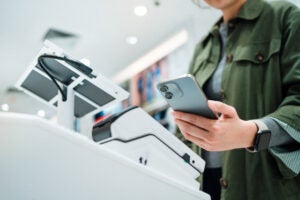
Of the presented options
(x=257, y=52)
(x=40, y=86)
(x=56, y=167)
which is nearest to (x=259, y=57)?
(x=257, y=52)

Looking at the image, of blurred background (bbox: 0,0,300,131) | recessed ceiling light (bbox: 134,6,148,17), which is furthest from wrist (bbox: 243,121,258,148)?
recessed ceiling light (bbox: 134,6,148,17)

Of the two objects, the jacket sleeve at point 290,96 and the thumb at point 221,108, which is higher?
the thumb at point 221,108

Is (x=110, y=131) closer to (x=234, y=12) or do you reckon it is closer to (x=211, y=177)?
(x=211, y=177)

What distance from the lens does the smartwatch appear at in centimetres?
70

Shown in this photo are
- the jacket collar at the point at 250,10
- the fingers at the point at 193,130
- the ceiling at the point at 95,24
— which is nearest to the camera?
the fingers at the point at 193,130

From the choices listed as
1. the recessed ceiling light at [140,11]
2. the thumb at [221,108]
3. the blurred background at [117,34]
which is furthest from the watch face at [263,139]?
the recessed ceiling light at [140,11]

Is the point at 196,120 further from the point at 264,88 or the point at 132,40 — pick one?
the point at 132,40

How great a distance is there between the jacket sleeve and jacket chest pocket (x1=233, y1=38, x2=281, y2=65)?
23 mm

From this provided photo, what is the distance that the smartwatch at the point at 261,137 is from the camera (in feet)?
2.31

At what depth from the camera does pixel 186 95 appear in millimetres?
571

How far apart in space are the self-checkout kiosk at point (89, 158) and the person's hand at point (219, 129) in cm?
6

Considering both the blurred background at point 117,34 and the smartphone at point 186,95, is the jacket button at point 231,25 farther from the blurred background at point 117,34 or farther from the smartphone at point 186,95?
the blurred background at point 117,34

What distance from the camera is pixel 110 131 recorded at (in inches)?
27.4

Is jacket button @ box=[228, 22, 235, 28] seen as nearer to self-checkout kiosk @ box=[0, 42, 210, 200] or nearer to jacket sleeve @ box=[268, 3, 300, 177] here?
jacket sleeve @ box=[268, 3, 300, 177]
